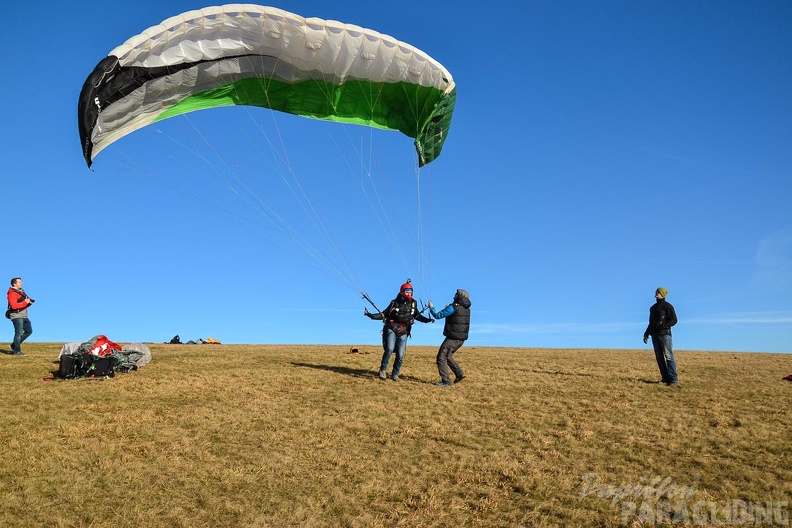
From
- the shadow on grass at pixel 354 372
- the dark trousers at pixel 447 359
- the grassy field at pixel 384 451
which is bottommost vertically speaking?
the grassy field at pixel 384 451

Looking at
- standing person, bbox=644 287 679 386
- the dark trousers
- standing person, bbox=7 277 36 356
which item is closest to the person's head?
the dark trousers

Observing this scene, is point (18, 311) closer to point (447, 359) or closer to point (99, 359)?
point (99, 359)

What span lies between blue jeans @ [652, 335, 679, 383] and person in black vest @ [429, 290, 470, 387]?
206 inches

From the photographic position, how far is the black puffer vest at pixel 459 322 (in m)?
14.6

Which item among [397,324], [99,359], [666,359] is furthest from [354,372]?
[666,359]

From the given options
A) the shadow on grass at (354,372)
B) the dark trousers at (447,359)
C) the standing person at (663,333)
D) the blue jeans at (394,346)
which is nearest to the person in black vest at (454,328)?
the dark trousers at (447,359)

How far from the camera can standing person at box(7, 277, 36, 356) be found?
17.2 m

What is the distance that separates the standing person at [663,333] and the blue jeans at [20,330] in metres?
18.8

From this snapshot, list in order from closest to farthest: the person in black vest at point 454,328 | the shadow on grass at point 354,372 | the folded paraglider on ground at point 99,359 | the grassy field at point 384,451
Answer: the grassy field at point 384,451 → the folded paraglider on ground at point 99,359 → the person in black vest at point 454,328 → the shadow on grass at point 354,372

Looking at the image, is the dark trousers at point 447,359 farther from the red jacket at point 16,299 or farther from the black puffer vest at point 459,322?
the red jacket at point 16,299

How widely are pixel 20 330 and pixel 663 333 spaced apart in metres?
19.3

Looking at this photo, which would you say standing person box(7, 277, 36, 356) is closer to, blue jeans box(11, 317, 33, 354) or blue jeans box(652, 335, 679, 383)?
blue jeans box(11, 317, 33, 354)

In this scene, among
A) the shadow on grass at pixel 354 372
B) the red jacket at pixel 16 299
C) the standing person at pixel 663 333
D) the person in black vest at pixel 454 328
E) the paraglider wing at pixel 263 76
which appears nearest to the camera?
the paraglider wing at pixel 263 76

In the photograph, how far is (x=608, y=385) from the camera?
1434 centimetres
